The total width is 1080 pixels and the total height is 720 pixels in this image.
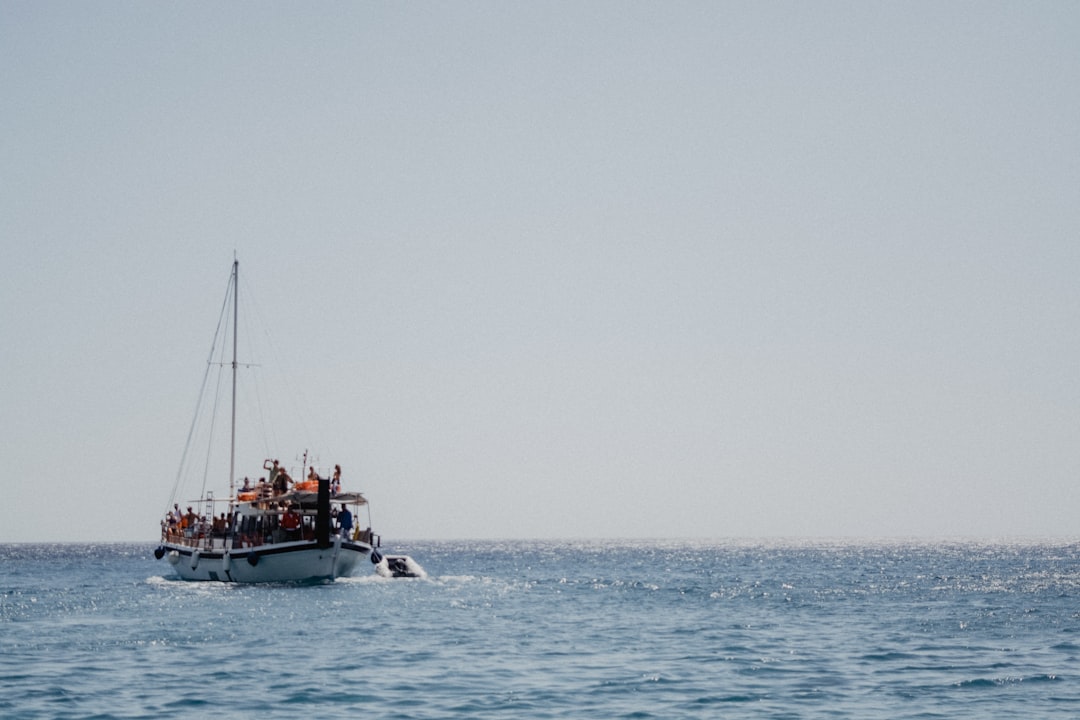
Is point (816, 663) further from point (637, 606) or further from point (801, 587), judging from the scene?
point (801, 587)

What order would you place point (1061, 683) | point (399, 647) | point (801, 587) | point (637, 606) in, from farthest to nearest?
1. point (801, 587)
2. point (637, 606)
3. point (399, 647)
4. point (1061, 683)

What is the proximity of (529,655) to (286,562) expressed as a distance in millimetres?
32428

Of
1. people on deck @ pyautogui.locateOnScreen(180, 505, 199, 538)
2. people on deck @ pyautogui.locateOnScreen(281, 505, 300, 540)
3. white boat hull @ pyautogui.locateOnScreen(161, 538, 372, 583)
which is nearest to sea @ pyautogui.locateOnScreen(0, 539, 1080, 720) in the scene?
white boat hull @ pyautogui.locateOnScreen(161, 538, 372, 583)

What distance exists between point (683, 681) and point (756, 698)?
2.82 metres

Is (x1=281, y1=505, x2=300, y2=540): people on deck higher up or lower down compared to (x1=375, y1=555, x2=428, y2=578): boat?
higher up

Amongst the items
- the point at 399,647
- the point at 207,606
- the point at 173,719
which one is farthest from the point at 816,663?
the point at 207,606

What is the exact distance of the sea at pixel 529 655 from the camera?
2489 centimetres

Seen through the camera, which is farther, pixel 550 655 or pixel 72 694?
pixel 550 655

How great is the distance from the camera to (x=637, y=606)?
175 ft

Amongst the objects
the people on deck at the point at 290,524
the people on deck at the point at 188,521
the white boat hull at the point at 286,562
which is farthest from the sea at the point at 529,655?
the people on deck at the point at 188,521

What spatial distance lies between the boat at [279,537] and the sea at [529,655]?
324 centimetres

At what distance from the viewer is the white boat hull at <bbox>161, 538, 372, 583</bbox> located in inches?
2475

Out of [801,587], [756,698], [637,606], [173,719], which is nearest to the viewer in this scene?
[173,719]

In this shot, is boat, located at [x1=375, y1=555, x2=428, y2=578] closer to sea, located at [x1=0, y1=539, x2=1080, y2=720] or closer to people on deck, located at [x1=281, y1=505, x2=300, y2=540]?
people on deck, located at [x1=281, y1=505, x2=300, y2=540]
